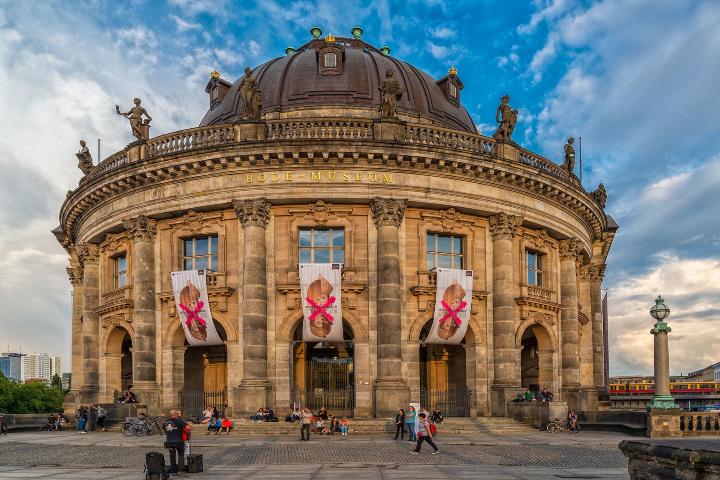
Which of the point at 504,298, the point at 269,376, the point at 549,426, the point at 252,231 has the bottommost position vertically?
the point at 549,426

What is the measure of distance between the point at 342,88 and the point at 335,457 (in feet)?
81.8

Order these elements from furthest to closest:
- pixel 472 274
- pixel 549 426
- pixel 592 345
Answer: pixel 592 345 → pixel 472 274 → pixel 549 426

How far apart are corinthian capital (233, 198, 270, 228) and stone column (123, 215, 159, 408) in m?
5.09

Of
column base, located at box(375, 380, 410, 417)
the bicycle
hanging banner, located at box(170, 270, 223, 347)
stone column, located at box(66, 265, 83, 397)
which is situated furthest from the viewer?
stone column, located at box(66, 265, 83, 397)

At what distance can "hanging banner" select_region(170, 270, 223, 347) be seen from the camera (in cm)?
3312

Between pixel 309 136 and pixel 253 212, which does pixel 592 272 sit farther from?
pixel 253 212

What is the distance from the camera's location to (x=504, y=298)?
34.8 metres

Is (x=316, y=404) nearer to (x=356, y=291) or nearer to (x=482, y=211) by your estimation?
(x=356, y=291)

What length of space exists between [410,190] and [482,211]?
386 centimetres

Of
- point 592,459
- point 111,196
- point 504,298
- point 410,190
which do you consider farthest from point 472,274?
point 111,196

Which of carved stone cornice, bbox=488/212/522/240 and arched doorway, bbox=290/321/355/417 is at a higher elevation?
carved stone cornice, bbox=488/212/522/240

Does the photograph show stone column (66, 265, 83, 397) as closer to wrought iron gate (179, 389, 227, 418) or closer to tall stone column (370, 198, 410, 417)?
wrought iron gate (179, 389, 227, 418)

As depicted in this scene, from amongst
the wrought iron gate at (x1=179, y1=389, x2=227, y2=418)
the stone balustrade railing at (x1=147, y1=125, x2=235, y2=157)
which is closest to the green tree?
the wrought iron gate at (x1=179, y1=389, x2=227, y2=418)

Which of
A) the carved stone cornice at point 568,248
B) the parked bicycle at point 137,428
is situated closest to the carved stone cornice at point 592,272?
the carved stone cornice at point 568,248
